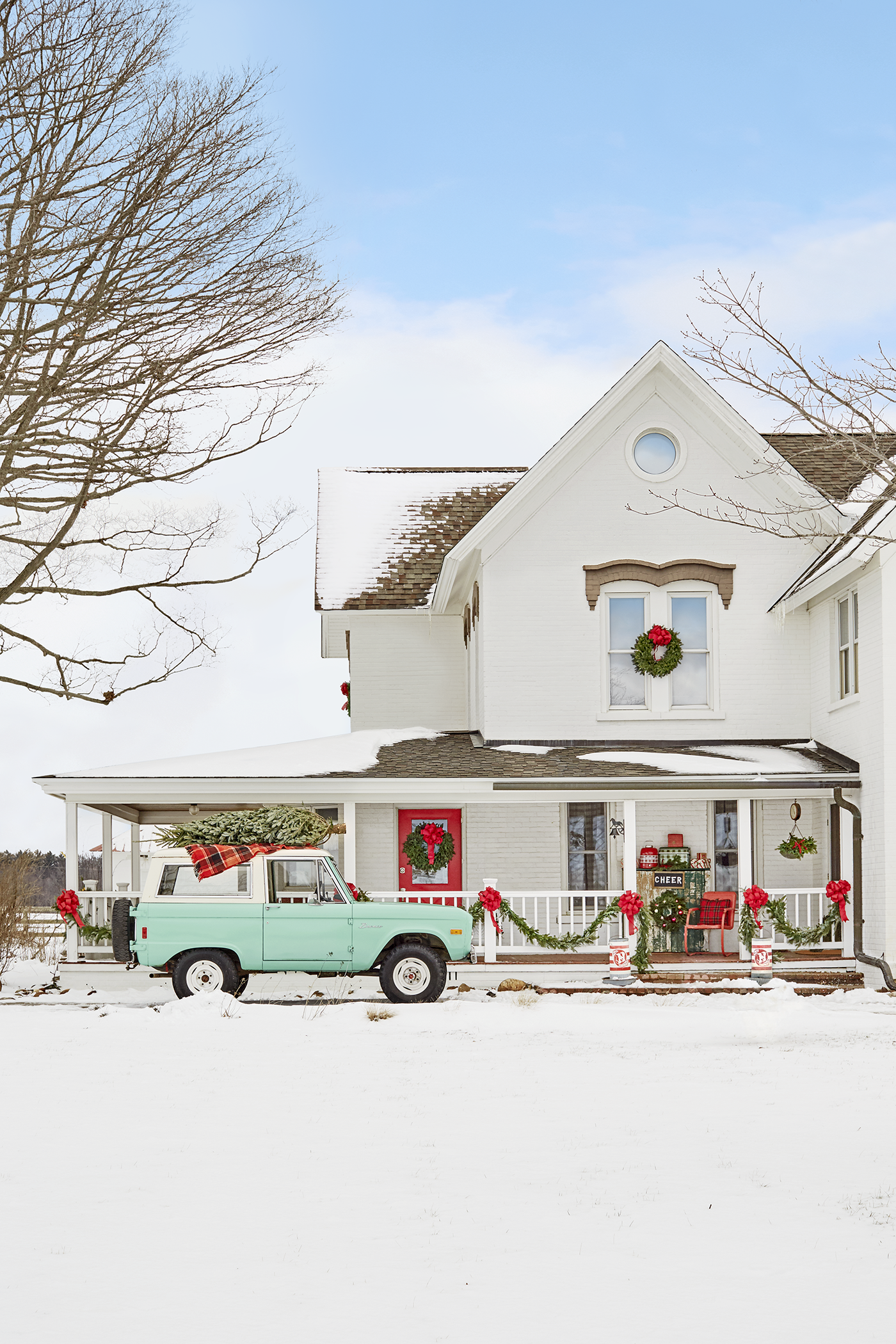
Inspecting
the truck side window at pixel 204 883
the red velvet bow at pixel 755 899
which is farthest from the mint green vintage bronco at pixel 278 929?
the red velvet bow at pixel 755 899

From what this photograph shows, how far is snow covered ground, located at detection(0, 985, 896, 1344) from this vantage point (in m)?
6.28

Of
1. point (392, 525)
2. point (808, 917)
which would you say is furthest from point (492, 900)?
point (392, 525)

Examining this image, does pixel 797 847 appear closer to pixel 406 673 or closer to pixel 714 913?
pixel 714 913

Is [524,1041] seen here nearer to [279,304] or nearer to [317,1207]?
[317,1207]

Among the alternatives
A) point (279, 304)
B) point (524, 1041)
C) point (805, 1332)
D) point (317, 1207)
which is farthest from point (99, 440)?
point (805, 1332)

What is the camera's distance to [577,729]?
2180 centimetres

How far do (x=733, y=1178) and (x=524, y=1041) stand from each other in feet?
17.9

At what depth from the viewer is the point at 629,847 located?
1964 cm

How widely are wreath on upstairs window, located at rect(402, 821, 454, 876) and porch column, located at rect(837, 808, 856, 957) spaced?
20.1ft

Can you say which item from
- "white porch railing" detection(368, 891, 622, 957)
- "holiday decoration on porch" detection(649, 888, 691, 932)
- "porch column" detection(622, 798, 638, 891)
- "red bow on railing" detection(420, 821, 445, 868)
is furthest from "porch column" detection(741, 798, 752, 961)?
"red bow on railing" detection(420, 821, 445, 868)

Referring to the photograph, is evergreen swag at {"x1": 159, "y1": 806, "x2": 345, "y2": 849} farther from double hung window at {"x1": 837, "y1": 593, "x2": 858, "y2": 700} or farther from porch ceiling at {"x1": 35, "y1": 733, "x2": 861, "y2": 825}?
double hung window at {"x1": 837, "y1": 593, "x2": 858, "y2": 700}

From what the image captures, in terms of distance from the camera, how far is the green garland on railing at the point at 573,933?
18.8 m

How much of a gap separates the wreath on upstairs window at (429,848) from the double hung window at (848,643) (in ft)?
21.8

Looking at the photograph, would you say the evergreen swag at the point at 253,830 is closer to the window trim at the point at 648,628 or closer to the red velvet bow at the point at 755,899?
the window trim at the point at 648,628
